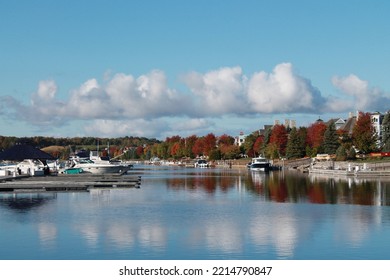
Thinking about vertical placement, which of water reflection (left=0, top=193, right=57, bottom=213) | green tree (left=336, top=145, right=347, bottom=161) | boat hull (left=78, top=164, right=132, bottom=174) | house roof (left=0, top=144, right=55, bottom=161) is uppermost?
house roof (left=0, top=144, right=55, bottom=161)

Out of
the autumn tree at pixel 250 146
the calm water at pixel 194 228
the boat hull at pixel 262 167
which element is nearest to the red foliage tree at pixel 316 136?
the boat hull at pixel 262 167

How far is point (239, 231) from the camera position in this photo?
25.3 metres

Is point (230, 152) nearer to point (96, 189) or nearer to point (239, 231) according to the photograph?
point (96, 189)

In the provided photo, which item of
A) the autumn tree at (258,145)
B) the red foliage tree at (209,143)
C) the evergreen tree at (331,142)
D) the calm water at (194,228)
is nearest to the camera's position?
the calm water at (194,228)

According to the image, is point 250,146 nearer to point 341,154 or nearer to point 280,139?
point 280,139

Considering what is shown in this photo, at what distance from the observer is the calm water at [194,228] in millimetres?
20953

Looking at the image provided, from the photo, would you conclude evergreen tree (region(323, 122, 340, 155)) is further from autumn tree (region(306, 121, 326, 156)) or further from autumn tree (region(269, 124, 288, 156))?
autumn tree (region(269, 124, 288, 156))

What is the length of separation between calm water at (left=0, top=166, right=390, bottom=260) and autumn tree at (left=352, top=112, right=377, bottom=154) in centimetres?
5976

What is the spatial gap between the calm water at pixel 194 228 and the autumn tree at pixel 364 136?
59760mm

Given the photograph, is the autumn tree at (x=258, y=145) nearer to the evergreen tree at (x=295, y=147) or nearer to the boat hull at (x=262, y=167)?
the evergreen tree at (x=295, y=147)

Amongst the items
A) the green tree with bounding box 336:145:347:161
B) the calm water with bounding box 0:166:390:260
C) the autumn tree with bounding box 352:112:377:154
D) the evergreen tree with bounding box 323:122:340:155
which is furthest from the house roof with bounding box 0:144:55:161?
the evergreen tree with bounding box 323:122:340:155

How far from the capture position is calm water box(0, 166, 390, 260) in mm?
20953

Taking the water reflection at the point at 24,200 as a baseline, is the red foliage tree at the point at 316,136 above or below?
above
